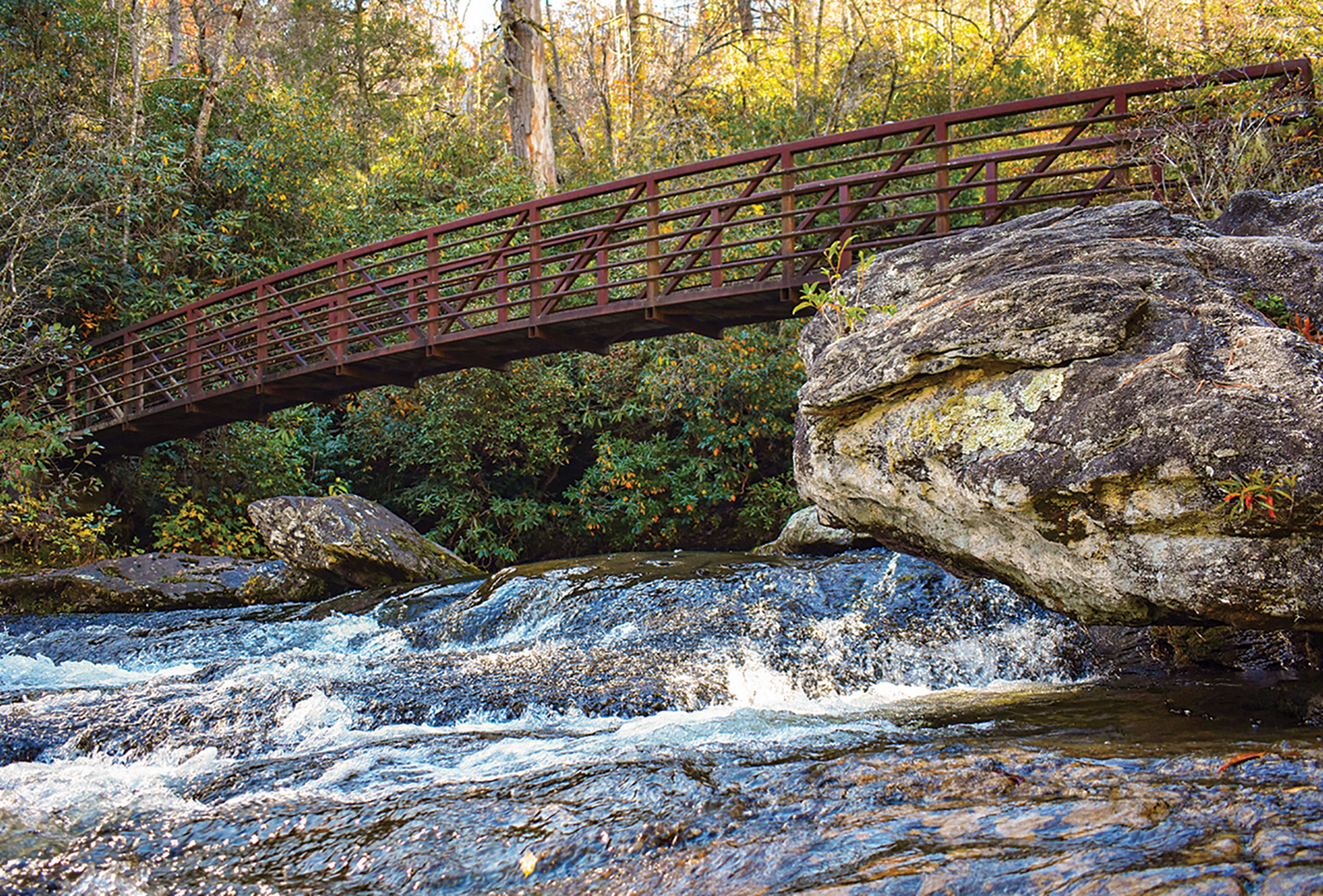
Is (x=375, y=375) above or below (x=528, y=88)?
below

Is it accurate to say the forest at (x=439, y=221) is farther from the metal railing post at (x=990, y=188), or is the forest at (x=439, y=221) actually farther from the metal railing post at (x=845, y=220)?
the metal railing post at (x=990, y=188)

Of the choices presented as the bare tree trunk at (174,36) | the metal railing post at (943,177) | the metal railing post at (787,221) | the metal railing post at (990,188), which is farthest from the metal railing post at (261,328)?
the bare tree trunk at (174,36)

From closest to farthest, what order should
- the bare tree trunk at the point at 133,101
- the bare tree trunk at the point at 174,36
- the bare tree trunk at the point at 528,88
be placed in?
the bare tree trunk at the point at 133,101
the bare tree trunk at the point at 528,88
the bare tree trunk at the point at 174,36

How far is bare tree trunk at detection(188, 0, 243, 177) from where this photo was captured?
16359 mm

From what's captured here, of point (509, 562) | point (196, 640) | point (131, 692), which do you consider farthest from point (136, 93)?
point (131, 692)

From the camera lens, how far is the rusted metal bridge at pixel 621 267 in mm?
9148

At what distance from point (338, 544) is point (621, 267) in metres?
4.93

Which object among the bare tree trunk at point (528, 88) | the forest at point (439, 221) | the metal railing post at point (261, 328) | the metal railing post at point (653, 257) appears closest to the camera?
the metal railing post at point (653, 257)

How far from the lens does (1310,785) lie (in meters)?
2.86

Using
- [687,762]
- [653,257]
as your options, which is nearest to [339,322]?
[653,257]

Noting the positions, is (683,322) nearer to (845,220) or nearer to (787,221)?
(787,221)

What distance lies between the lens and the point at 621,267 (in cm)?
1225

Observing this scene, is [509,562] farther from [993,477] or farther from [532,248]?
[993,477]

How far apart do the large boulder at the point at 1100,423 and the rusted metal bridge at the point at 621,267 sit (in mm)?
2966
